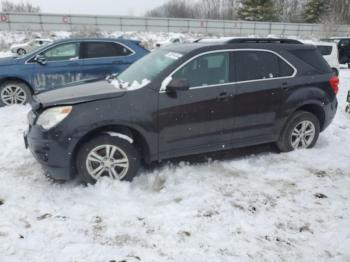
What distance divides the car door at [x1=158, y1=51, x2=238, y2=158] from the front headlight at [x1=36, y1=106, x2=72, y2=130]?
3.66 ft

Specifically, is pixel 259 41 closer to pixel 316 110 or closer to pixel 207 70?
pixel 207 70

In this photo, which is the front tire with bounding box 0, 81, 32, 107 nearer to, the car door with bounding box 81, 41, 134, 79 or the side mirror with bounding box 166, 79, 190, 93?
the car door with bounding box 81, 41, 134, 79

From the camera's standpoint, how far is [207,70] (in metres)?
4.39

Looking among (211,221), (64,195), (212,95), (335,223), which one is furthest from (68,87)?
(335,223)

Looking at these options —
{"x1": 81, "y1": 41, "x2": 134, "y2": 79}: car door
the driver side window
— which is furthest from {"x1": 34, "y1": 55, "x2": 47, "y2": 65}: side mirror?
{"x1": 81, "y1": 41, "x2": 134, "y2": 79}: car door

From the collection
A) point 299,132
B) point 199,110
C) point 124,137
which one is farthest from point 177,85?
point 299,132

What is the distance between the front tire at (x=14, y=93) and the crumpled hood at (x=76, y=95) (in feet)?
12.1

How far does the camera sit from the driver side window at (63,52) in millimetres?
7750

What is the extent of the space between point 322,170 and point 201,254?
2.63m

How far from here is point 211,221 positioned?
11.1 ft

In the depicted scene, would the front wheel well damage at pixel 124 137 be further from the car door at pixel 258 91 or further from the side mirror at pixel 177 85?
the car door at pixel 258 91

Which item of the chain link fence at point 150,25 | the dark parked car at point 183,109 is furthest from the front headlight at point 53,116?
the chain link fence at point 150,25

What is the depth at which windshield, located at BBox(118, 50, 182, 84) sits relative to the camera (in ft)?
14.1

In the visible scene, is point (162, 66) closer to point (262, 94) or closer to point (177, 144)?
point (177, 144)
